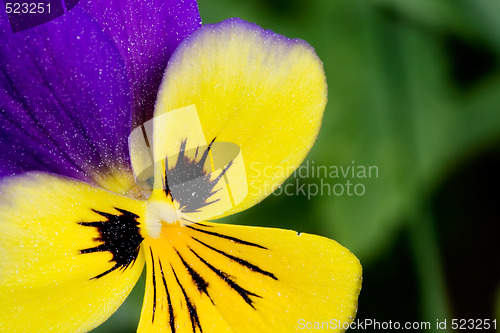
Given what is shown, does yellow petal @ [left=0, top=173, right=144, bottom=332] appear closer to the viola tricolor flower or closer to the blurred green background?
the viola tricolor flower

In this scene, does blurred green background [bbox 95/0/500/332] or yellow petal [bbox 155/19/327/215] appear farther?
blurred green background [bbox 95/0/500/332]

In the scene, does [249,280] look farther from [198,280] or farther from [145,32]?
[145,32]

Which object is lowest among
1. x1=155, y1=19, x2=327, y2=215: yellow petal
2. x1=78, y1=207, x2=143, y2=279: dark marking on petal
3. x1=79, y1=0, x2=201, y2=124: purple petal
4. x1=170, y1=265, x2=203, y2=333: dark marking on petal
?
x1=170, y1=265, x2=203, y2=333: dark marking on petal

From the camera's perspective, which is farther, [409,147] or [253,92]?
[409,147]

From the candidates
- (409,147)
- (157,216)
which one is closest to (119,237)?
(157,216)

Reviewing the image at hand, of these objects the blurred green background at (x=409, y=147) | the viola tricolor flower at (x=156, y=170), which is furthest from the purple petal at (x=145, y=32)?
the blurred green background at (x=409, y=147)

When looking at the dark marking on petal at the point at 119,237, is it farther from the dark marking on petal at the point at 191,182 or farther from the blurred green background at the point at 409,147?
the blurred green background at the point at 409,147

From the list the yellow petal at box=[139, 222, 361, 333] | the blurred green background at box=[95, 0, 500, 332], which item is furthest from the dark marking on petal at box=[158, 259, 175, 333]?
the blurred green background at box=[95, 0, 500, 332]
